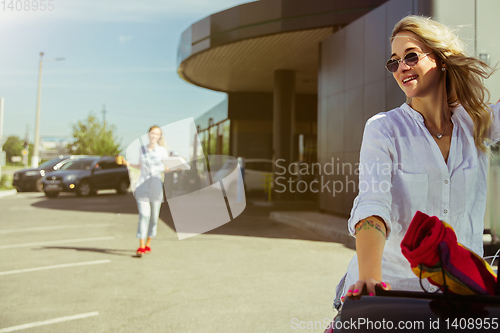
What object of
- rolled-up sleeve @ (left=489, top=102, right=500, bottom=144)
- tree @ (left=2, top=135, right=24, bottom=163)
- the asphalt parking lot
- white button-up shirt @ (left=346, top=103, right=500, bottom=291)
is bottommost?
the asphalt parking lot

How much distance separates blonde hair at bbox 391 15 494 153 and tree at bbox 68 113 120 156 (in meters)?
54.8

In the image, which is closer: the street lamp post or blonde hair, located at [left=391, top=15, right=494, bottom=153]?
blonde hair, located at [left=391, top=15, right=494, bottom=153]

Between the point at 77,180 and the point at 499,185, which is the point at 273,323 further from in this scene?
the point at 77,180

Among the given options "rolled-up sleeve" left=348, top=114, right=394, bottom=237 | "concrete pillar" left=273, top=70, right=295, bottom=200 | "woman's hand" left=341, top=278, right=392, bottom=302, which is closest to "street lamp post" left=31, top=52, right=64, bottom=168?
"concrete pillar" left=273, top=70, right=295, bottom=200

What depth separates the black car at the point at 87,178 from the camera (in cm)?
1962

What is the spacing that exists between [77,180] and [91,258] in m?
14.2

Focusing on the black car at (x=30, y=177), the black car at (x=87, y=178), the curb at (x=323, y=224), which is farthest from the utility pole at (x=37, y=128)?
the curb at (x=323, y=224)

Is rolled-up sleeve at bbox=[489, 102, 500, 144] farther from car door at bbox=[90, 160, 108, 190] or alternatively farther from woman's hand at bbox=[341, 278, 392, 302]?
car door at bbox=[90, 160, 108, 190]

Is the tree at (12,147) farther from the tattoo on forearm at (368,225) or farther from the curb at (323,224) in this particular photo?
the tattoo on forearm at (368,225)

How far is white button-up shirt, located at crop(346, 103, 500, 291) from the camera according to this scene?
4.52 feet

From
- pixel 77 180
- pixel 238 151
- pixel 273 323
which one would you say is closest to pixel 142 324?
pixel 273 323

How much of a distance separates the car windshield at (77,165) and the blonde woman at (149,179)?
15214 millimetres

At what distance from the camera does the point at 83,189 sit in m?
20.2

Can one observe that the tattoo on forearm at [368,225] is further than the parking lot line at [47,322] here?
No
